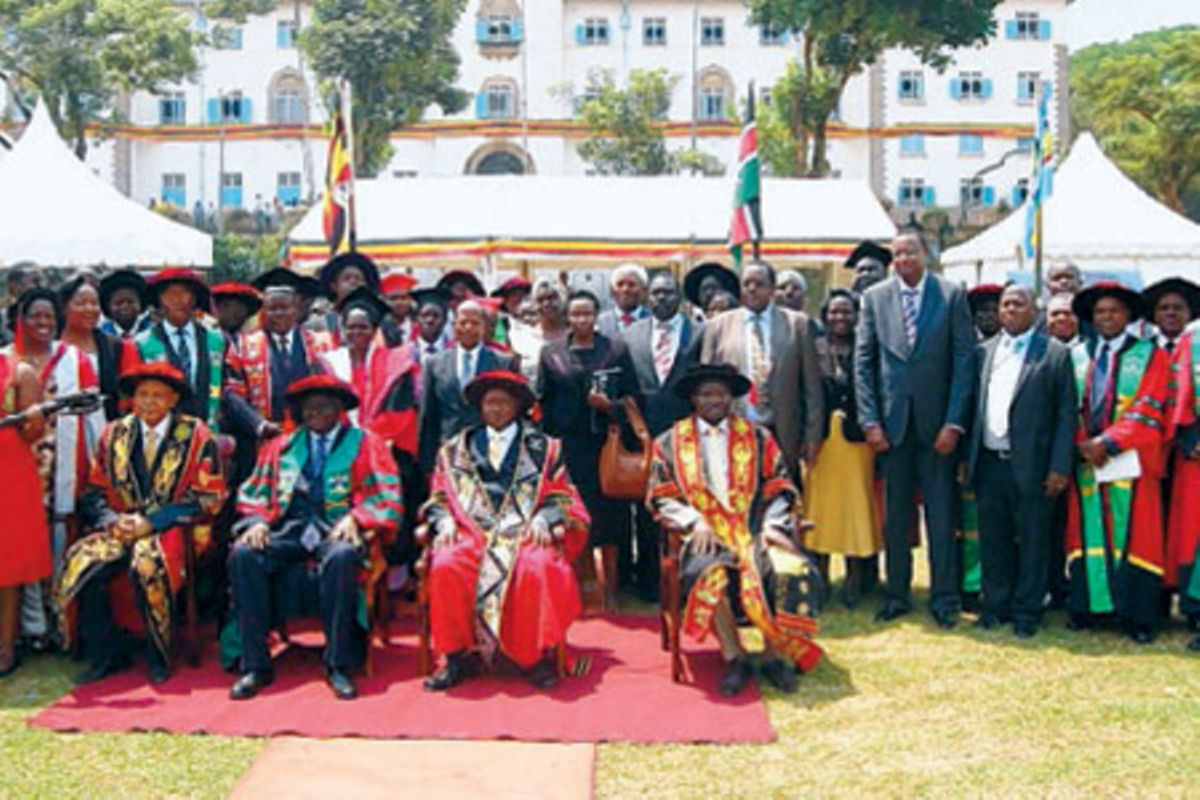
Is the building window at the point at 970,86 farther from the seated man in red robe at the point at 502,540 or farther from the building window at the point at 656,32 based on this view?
the seated man in red robe at the point at 502,540

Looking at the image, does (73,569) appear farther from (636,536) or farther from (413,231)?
(413,231)

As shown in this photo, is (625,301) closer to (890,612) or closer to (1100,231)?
(890,612)

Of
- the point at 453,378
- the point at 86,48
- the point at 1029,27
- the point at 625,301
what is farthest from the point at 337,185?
the point at 1029,27

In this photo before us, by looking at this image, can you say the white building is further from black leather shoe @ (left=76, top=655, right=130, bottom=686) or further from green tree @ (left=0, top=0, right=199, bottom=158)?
black leather shoe @ (left=76, top=655, right=130, bottom=686)

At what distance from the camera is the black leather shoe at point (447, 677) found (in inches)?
231

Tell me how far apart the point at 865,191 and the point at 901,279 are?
44.0 feet

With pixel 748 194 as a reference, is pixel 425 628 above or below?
below

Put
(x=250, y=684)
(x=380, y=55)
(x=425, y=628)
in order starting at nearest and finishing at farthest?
(x=250, y=684) < (x=425, y=628) < (x=380, y=55)

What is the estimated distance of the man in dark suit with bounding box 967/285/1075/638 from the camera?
665 cm

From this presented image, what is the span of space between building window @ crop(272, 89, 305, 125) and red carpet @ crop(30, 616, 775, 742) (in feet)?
151

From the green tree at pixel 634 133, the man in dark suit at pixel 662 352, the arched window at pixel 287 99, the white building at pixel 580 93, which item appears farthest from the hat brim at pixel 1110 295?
the arched window at pixel 287 99

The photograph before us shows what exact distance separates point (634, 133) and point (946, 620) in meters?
37.9

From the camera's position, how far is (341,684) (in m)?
5.78

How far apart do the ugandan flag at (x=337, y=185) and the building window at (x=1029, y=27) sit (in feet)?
139
